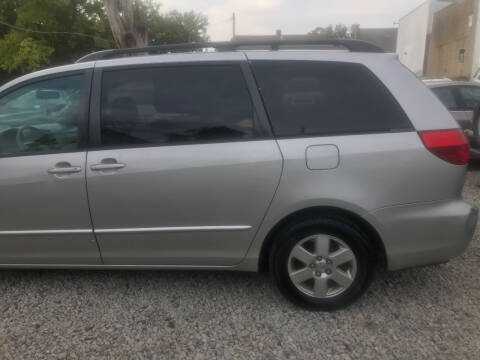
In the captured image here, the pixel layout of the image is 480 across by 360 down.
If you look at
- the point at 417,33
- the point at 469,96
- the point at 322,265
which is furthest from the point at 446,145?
the point at 417,33

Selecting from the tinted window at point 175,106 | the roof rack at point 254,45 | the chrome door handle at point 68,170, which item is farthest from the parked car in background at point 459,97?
the chrome door handle at point 68,170

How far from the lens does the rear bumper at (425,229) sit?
271cm

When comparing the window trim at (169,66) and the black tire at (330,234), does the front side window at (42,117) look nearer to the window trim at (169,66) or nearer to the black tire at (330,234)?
the window trim at (169,66)

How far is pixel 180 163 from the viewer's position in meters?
2.77

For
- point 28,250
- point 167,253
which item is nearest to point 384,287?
point 167,253

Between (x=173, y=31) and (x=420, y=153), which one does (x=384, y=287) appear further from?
(x=173, y=31)

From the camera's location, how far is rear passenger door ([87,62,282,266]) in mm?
2756

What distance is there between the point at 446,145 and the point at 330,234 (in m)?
0.88

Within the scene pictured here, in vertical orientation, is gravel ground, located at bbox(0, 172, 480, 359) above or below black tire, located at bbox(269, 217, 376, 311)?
below

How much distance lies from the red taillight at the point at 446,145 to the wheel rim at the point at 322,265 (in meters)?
0.79

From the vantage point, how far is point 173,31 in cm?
3444

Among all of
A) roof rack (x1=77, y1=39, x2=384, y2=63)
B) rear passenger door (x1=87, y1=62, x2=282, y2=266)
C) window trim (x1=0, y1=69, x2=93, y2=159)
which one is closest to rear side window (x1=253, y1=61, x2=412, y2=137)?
rear passenger door (x1=87, y1=62, x2=282, y2=266)

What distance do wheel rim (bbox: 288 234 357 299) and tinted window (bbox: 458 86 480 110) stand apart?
18.6ft

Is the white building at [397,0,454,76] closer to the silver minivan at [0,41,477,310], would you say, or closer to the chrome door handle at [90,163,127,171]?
the silver minivan at [0,41,477,310]
